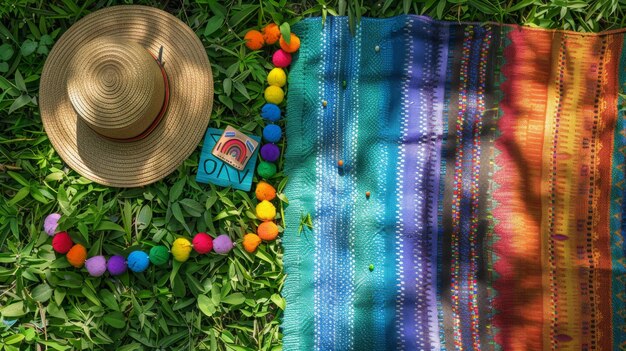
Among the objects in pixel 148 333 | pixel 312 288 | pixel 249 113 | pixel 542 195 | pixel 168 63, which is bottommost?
pixel 148 333

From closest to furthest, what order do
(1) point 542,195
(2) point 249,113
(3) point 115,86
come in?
1. (3) point 115,86
2. (1) point 542,195
3. (2) point 249,113

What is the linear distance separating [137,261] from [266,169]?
17.9 inches

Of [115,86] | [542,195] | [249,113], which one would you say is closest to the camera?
[115,86]

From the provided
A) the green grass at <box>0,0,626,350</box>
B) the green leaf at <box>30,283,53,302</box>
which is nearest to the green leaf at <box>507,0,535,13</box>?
the green grass at <box>0,0,626,350</box>

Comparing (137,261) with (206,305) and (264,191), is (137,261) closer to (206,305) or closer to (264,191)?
(206,305)

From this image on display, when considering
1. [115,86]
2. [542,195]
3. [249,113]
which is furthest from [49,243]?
[542,195]

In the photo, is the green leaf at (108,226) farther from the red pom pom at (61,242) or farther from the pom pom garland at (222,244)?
the pom pom garland at (222,244)

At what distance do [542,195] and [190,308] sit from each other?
1065 millimetres

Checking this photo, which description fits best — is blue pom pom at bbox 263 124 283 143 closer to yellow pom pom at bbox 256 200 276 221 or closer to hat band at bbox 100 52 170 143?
yellow pom pom at bbox 256 200 276 221

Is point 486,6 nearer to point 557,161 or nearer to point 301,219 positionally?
point 557,161

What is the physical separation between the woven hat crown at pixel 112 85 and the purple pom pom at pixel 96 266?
15.6 inches

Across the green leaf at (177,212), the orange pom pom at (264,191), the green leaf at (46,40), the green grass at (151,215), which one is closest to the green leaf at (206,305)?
the green grass at (151,215)

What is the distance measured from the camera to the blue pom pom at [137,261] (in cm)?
146

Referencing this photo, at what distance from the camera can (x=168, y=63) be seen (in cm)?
148
